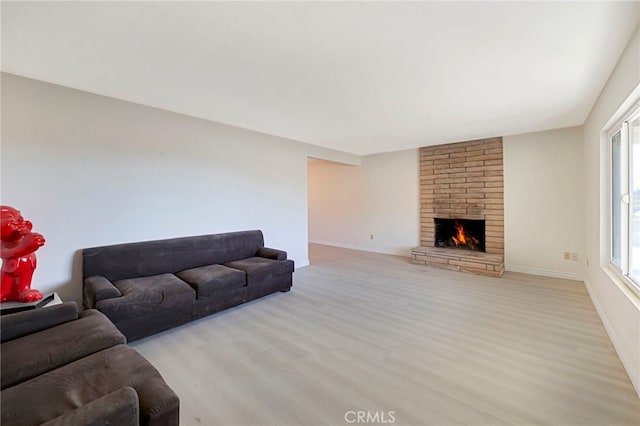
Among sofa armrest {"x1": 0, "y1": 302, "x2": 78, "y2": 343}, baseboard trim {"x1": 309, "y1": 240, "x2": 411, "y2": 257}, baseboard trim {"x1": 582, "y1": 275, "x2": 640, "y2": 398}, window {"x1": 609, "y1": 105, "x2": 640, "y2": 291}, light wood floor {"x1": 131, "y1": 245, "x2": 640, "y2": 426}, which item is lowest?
light wood floor {"x1": 131, "y1": 245, "x2": 640, "y2": 426}

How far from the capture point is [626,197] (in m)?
2.34

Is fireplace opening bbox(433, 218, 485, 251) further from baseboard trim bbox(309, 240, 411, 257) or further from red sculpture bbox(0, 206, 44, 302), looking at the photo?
red sculpture bbox(0, 206, 44, 302)

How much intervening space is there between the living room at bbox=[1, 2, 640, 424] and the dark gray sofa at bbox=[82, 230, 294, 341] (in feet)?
0.54

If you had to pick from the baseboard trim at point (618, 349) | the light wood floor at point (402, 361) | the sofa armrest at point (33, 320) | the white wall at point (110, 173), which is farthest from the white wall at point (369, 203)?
the sofa armrest at point (33, 320)

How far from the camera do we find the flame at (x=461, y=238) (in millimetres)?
5523

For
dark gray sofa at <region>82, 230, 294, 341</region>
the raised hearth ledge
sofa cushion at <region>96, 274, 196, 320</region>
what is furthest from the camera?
the raised hearth ledge

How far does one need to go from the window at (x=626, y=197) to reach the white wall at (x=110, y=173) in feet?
13.8

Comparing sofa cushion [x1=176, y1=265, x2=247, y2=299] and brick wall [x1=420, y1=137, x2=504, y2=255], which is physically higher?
brick wall [x1=420, y1=137, x2=504, y2=255]

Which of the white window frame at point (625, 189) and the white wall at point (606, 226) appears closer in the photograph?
the white wall at point (606, 226)

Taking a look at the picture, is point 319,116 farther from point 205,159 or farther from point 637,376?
point 637,376

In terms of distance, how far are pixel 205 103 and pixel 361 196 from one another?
Result: 4.58 metres

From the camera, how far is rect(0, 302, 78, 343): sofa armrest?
168cm

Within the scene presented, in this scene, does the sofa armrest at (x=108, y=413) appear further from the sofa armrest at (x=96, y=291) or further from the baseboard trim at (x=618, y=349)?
the baseboard trim at (x=618, y=349)

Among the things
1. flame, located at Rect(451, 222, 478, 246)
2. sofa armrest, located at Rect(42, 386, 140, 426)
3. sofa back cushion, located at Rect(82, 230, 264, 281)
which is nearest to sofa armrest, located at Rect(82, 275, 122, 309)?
sofa back cushion, located at Rect(82, 230, 264, 281)
